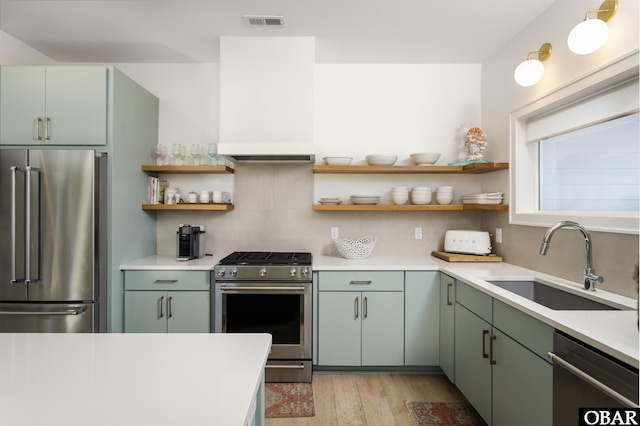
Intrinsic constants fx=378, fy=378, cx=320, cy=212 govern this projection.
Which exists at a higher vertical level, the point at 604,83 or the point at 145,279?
the point at 604,83

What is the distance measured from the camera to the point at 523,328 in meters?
1.69

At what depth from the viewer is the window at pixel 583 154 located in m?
1.90

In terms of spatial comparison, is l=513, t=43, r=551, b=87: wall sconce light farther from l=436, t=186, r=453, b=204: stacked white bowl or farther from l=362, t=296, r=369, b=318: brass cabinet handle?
l=362, t=296, r=369, b=318: brass cabinet handle

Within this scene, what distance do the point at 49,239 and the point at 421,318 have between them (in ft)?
8.70

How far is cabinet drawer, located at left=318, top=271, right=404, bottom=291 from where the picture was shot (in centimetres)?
284

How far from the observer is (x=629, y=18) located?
179 centimetres

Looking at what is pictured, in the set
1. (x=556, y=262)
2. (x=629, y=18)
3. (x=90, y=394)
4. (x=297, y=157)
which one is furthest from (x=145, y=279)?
(x=629, y=18)

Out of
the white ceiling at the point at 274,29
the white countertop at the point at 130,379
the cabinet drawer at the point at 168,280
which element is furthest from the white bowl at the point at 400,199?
the white countertop at the point at 130,379

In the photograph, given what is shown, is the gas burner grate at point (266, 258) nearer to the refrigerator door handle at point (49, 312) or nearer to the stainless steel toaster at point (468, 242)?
the refrigerator door handle at point (49, 312)

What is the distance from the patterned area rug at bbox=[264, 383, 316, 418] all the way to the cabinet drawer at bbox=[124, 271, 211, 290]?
886 millimetres

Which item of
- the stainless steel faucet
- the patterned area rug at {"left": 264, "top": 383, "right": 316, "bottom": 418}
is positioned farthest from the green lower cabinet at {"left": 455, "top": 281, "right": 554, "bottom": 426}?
the patterned area rug at {"left": 264, "top": 383, "right": 316, "bottom": 418}

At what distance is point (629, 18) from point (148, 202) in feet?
11.0

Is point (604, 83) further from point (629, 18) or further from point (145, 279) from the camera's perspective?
point (145, 279)

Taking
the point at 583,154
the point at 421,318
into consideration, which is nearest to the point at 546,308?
the point at 583,154
